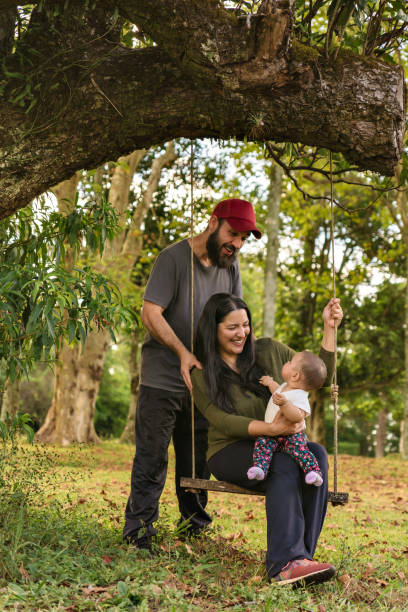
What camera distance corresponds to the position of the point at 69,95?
3787mm

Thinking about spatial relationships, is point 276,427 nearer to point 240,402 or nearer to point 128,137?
point 240,402

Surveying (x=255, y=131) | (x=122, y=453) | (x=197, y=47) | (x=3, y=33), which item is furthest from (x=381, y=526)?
(x=122, y=453)

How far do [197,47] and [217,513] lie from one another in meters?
5.06

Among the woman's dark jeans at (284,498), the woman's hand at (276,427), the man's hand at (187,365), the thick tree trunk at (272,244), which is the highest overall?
the thick tree trunk at (272,244)

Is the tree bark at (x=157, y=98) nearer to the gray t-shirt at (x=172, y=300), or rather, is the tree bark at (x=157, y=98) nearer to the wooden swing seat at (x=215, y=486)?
the gray t-shirt at (x=172, y=300)

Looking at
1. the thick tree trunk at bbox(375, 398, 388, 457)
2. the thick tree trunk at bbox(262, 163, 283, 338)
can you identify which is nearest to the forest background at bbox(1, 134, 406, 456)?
the thick tree trunk at bbox(262, 163, 283, 338)

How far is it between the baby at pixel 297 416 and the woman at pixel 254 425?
59 millimetres

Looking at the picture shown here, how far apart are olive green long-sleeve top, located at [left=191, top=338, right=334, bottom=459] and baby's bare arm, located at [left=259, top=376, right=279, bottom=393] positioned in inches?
3.9

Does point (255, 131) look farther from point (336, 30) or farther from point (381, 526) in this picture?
point (381, 526)

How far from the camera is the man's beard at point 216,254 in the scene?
14.9 ft

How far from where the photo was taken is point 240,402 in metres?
4.20

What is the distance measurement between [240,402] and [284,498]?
675 millimetres

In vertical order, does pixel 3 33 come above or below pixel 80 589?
above

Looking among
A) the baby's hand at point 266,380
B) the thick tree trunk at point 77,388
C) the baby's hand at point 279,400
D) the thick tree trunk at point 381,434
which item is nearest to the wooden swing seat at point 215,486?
the baby's hand at point 279,400
